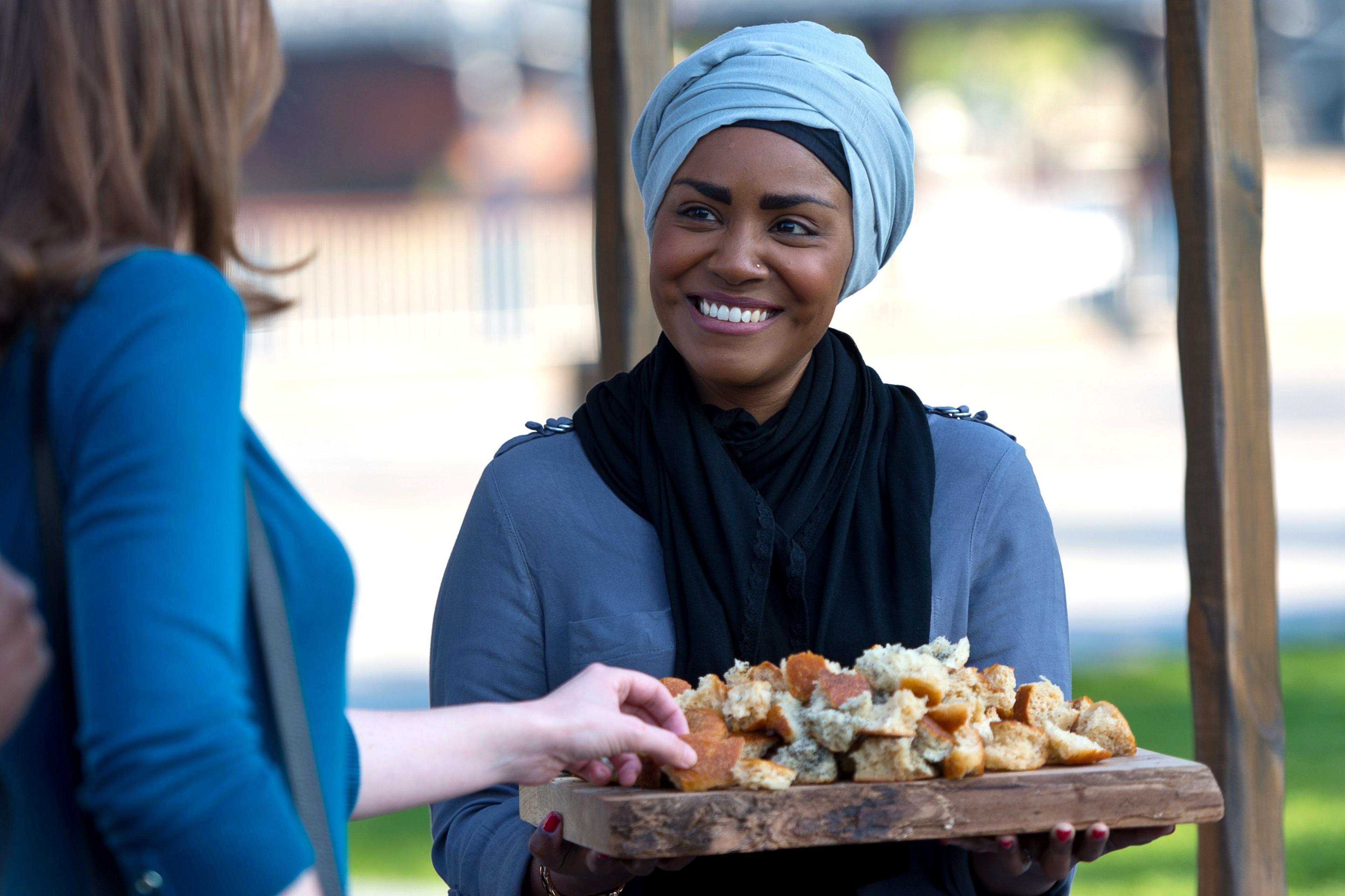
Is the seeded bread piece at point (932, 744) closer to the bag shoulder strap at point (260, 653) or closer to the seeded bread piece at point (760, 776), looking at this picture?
the seeded bread piece at point (760, 776)

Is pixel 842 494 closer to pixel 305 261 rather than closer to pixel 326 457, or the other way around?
pixel 305 261

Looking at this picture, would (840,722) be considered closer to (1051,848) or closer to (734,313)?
(1051,848)

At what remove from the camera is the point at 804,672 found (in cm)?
196

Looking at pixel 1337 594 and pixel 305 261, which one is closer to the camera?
pixel 305 261

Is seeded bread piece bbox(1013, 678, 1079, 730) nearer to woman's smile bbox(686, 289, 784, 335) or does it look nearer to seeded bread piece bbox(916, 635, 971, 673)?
seeded bread piece bbox(916, 635, 971, 673)

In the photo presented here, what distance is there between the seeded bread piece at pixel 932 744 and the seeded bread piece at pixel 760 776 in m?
0.15

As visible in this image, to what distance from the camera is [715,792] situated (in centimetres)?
177

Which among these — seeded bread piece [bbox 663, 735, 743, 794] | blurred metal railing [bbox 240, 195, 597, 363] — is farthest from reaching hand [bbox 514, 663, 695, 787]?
blurred metal railing [bbox 240, 195, 597, 363]

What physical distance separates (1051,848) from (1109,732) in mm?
182

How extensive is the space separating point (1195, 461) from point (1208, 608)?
26cm

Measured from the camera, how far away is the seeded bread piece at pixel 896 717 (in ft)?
5.97

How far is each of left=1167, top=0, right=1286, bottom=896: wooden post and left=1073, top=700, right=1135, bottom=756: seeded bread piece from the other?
90 centimetres

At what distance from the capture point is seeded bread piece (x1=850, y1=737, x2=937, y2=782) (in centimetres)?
182

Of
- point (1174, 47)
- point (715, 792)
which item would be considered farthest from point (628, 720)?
point (1174, 47)
